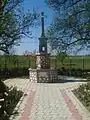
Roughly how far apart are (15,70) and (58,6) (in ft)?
23.6

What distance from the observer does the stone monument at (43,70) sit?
2425 cm

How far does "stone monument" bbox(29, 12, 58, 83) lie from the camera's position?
24.2m

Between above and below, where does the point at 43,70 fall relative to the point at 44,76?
above

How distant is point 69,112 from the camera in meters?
10.4

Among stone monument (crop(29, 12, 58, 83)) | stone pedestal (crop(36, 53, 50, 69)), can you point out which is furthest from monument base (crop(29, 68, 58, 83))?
stone pedestal (crop(36, 53, 50, 69))

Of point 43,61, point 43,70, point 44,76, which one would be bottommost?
point 44,76

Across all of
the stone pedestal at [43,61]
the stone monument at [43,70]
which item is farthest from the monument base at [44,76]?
the stone pedestal at [43,61]

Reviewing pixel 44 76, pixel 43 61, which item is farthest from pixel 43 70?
pixel 43 61

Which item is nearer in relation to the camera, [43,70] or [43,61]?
[43,70]

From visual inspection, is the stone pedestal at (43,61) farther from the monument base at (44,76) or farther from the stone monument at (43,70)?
the monument base at (44,76)

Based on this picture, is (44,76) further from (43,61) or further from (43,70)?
(43,61)

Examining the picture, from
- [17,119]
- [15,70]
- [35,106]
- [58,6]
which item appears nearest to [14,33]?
[15,70]

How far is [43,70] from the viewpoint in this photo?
24562 millimetres

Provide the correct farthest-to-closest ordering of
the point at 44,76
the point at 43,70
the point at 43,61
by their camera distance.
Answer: the point at 43,61, the point at 43,70, the point at 44,76
